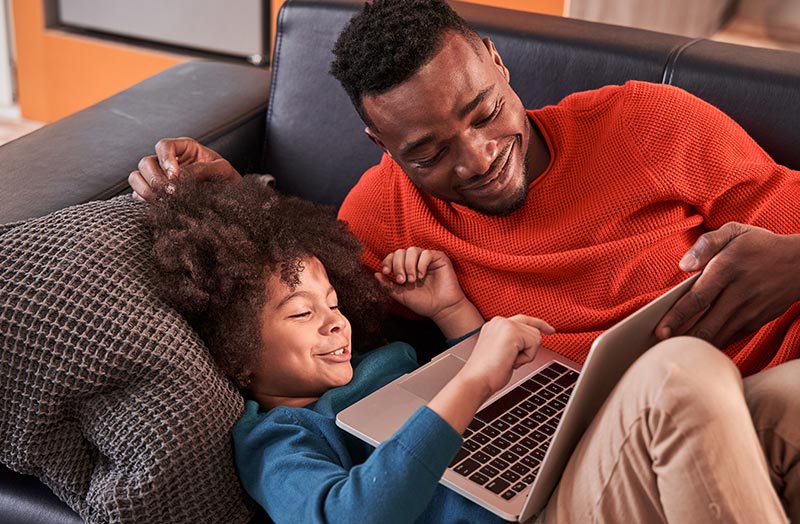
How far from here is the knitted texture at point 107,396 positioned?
1172 millimetres

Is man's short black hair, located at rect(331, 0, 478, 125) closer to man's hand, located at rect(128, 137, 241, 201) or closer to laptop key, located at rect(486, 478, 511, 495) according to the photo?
man's hand, located at rect(128, 137, 241, 201)

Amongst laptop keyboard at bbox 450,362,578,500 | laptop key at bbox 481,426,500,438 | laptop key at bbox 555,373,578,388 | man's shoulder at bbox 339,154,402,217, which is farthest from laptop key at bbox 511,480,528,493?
man's shoulder at bbox 339,154,402,217

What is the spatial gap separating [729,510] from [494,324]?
0.38 m

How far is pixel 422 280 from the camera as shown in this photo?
1540 millimetres

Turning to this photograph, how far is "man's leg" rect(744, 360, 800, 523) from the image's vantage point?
104 centimetres

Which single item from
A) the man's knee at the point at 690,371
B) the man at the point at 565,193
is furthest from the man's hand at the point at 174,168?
the man's knee at the point at 690,371

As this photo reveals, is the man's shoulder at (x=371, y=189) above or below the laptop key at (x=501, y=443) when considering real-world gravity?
above

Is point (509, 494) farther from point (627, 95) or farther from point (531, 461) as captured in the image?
point (627, 95)

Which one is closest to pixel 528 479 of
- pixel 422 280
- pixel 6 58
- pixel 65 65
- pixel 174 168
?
pixel 422 280

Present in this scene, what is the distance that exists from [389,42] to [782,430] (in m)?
0.71

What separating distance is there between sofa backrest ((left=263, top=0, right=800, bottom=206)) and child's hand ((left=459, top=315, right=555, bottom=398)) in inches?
23.2

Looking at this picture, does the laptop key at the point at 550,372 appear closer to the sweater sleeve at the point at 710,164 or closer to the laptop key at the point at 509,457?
the laptop key at the point at 509,457

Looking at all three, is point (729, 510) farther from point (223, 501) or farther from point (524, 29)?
point (524, 29)

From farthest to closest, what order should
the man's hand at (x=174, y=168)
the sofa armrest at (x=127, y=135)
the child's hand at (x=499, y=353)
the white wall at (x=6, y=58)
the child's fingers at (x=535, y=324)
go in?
the white wall at (x=6, y=58) → the sofa armrest at (x=127, y=135) → the man's hand at (x=174, y=168) → the child's fingers at (x=535, y=324) → the child's hand at (x=499, y=353)
